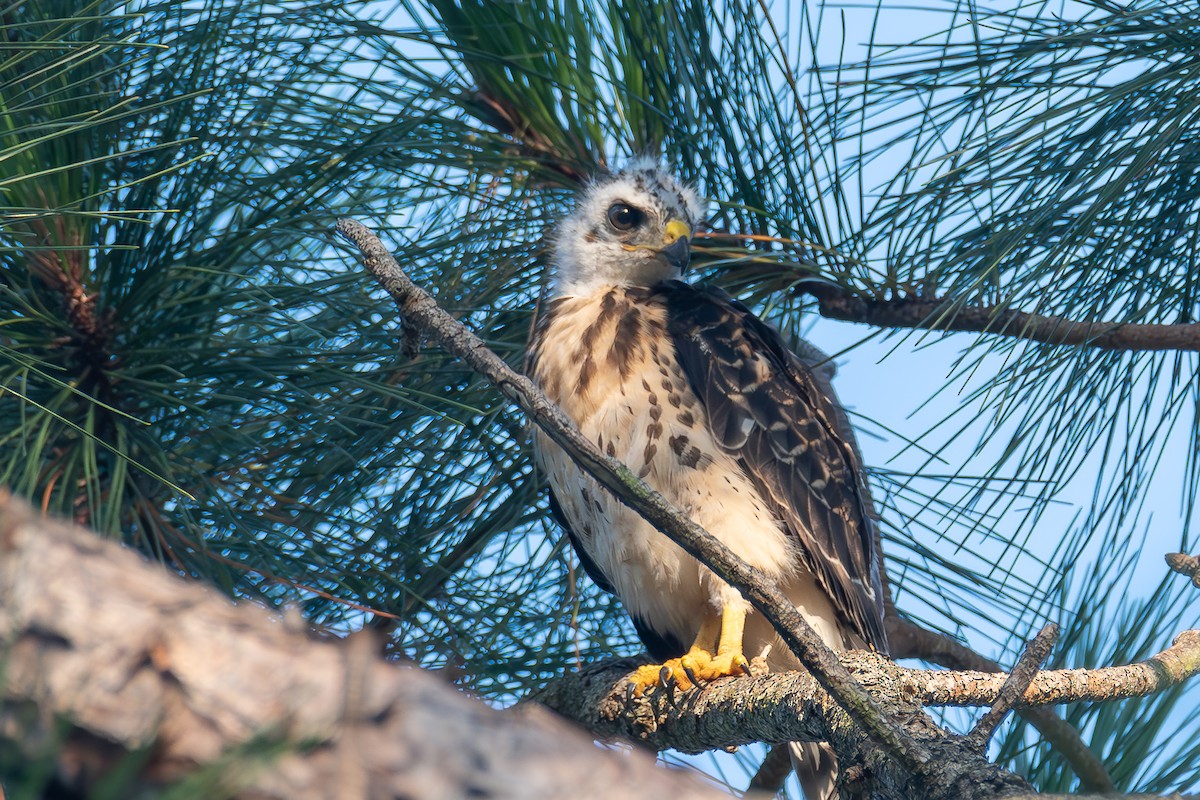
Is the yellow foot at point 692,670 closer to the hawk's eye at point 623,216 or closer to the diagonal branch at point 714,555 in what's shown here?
the diagonal branch at point 714,555

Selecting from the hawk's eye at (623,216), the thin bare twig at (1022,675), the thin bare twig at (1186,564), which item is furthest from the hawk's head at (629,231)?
the thin bare twig at (1022,675)

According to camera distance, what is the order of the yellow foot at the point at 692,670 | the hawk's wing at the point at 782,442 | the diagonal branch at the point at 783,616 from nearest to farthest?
the diagonal branch at the point at 783,616
the yellow foot at the point at 692,670
the hawk's wing at the point at 782,442

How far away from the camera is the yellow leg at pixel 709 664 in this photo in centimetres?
269

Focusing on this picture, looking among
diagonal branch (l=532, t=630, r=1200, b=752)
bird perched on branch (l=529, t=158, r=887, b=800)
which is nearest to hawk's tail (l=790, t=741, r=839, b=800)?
bird perched on branch (l=529, t=158, r=887, b=800)

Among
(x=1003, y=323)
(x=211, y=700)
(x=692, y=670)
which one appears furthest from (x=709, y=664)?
(x=211, y=700)

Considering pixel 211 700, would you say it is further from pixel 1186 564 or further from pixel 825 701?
pixel 1186 564

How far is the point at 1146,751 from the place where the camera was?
294 cm

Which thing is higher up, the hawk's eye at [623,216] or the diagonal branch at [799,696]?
the hawk's eye at [623,216]

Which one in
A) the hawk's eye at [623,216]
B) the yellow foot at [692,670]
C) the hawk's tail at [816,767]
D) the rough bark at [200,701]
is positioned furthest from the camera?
the hawk's eye at [623,216]

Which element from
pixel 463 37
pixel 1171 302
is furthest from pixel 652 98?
pixel 1171 302

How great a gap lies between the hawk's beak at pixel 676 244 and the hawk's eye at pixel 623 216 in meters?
0.11

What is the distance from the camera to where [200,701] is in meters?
0.72

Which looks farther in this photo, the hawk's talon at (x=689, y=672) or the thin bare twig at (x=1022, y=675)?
the hawk's talon at (x=689, y=672)

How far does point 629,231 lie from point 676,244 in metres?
0.29
